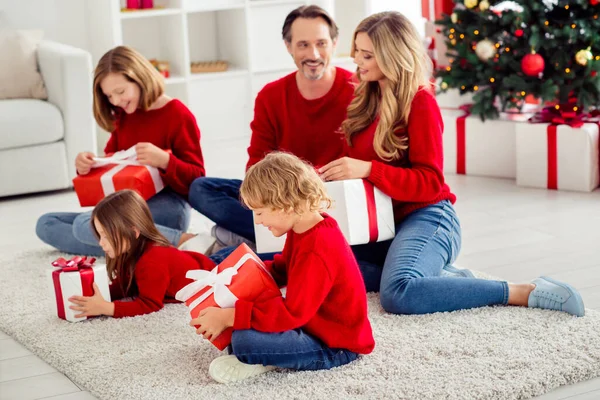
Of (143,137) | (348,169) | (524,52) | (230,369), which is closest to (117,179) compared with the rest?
(143,137)

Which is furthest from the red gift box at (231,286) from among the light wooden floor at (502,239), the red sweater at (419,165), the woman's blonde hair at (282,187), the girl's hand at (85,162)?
the girl's hand at (85,162)

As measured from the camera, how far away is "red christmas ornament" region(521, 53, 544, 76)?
12.8ft

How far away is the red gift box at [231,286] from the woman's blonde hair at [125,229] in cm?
46

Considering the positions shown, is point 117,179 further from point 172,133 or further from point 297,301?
point 297,301

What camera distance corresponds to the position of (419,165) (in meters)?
2.67

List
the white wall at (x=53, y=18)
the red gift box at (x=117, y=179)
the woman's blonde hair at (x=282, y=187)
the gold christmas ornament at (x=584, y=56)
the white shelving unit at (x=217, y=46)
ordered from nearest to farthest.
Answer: the woman's blonde hair at (x=282, y=187), the red gift box at (x=117, y=179), the gold christmas ornament at (x=584, y=56), the white wall at (x=53, y=18), the white shelving unit at (x=217, y=46)

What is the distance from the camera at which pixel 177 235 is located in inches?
125

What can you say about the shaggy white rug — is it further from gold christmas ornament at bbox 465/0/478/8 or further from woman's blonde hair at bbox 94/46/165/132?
gold christmas ornament at bbox 465/0/478/8

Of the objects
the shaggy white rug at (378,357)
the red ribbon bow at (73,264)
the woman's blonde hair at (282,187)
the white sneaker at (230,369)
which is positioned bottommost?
the shaggy white rug at (378,357)

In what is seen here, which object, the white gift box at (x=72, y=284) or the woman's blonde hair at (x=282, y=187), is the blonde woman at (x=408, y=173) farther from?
the white gift box at (x=72, y=284)

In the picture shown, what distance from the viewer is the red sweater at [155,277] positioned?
262 cm

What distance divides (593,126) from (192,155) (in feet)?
5.63

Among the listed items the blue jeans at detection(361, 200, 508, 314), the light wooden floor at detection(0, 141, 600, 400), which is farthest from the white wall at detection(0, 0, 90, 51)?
the blue jeans at detection(361, 200, 508, 314)

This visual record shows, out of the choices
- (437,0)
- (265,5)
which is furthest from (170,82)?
(437,0)
